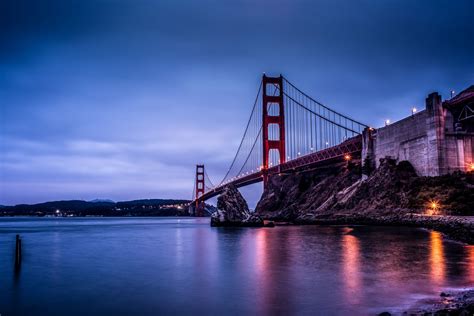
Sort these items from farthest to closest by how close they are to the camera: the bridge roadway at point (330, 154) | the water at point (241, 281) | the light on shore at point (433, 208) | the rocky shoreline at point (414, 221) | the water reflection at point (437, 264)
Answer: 1. the bridge roadway at point (330, 154)
2. the light on shore at point (433, 208)
3. the rocky shoreline at point (414, 221)
4. the water reflection at point (437, 264)
5. the water at point (241, 281)

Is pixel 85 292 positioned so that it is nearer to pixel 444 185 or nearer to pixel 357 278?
pixel 357 278

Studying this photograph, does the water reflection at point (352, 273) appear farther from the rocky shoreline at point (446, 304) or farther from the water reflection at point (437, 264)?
the water reflection at point (437, 264)

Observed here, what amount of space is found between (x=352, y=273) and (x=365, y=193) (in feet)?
114

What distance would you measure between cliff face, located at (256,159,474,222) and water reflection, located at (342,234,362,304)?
1758 centimetres

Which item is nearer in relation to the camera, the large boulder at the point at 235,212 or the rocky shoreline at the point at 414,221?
the rocky shoreline at the point at 414,221

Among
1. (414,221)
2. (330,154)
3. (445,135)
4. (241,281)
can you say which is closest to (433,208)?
(414,221)

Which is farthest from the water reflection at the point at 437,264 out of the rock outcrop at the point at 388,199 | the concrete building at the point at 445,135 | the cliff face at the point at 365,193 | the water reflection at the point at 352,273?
the concrete building at the point at 445,135

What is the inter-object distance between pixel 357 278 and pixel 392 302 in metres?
3.13

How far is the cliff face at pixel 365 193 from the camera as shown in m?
33.9

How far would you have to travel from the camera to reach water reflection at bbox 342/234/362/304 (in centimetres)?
958

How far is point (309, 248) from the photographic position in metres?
20.7

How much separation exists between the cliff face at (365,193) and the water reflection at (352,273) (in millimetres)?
17576

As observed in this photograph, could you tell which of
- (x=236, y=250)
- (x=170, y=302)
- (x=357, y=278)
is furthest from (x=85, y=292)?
(x=236, y=250)

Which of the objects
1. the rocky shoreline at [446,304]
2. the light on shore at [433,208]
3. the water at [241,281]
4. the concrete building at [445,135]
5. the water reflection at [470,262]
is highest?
the concrete building at [445,135]
